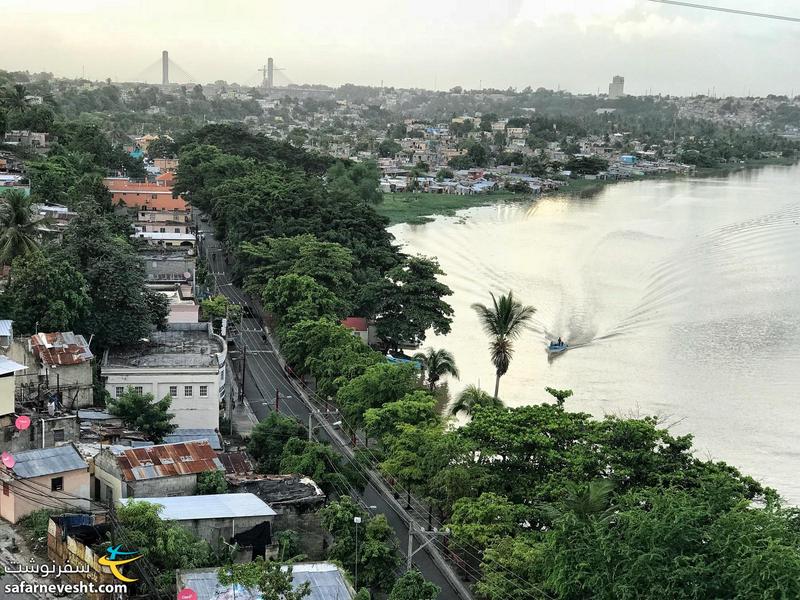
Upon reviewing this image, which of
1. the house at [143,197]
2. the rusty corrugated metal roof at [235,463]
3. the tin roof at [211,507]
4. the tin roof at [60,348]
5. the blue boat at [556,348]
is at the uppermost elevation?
the house at [143,197]

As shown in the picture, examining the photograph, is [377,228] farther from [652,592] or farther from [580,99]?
[580,99]

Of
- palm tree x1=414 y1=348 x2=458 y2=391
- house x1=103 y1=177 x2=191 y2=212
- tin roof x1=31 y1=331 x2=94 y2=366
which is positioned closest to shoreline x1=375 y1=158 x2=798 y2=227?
house x1=103 y1=177 x2=191 y2=212

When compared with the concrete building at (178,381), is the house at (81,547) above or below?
above

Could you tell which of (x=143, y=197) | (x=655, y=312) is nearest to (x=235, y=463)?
(x=655, y=312)

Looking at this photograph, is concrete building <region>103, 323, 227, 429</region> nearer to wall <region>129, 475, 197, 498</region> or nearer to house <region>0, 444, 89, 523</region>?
wall <region>129, 475, 197, 498</region>

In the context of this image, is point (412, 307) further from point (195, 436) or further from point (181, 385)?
point (195, 436)

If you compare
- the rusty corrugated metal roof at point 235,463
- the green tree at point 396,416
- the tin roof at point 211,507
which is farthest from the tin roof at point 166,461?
the green tree at point 396,416

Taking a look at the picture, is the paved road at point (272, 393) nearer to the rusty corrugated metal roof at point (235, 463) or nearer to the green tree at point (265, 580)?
the rusty corrugated metal roof at point (235, 463)
